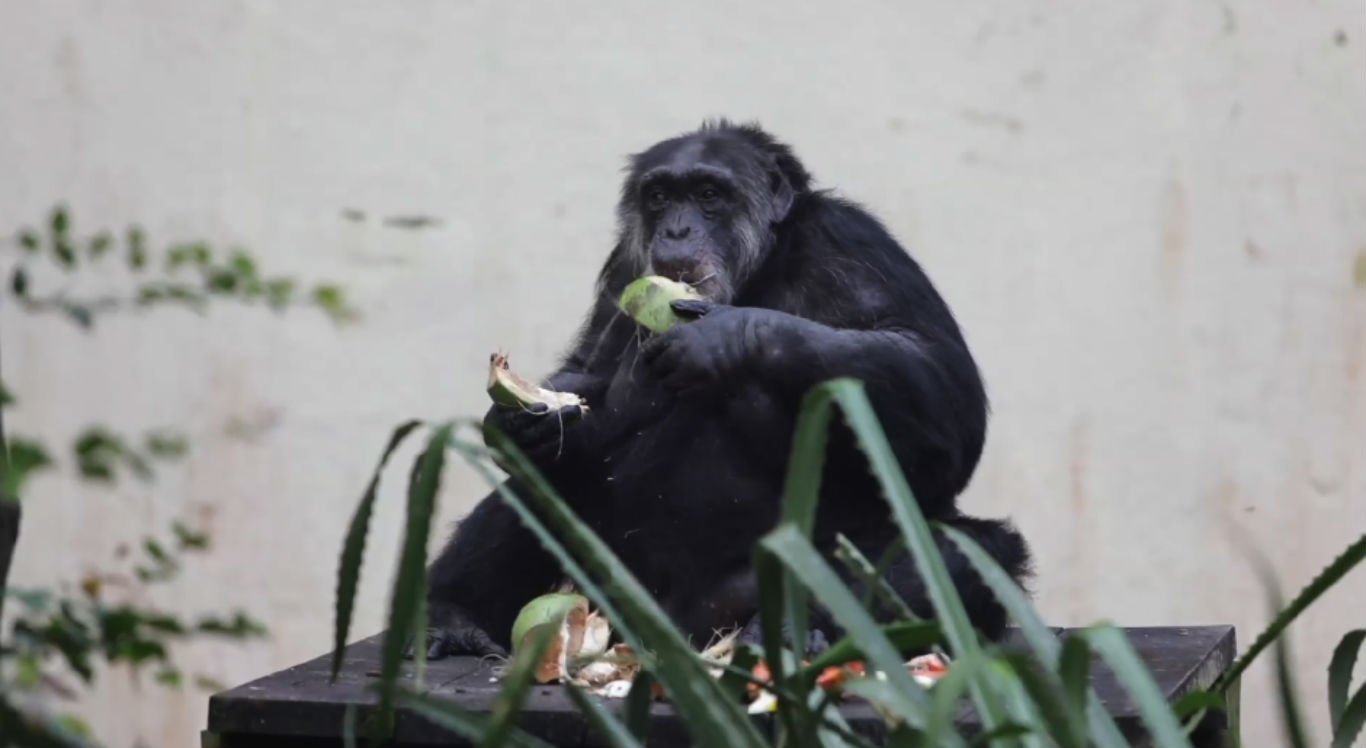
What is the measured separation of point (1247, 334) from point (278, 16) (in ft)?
10.4

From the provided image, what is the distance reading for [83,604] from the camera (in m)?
1.51

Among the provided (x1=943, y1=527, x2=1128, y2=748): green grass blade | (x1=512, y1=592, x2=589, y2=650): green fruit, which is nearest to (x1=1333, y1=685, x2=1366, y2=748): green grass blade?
(x1=943, y1=527, x2=1128, y2=748): green grass blade

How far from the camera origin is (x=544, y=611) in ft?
14.1

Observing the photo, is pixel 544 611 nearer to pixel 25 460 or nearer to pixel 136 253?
pixel 136 253

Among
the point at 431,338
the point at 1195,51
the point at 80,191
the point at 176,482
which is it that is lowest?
the point at 176,482

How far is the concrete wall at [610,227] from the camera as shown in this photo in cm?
641

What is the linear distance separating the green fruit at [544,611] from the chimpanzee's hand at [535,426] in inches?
17.9

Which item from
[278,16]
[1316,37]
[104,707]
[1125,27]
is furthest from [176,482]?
[1316,37]

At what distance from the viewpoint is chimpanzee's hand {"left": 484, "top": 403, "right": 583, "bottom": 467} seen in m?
4.75

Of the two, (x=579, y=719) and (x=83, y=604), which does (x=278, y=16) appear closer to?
(x=579, y=719)

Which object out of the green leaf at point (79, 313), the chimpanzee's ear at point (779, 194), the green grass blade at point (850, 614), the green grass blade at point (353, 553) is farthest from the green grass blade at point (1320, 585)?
the chimpanzee's ear at point (779, 194)

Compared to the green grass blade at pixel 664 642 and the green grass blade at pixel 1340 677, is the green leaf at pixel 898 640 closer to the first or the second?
the green grass blade at pixel 664 642

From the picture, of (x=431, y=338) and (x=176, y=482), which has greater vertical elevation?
(x=431, y=338)

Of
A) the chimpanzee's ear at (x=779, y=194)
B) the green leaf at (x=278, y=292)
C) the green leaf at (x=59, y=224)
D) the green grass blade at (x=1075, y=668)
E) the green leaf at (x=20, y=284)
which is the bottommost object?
the green grass blade at (x=1075, y=668)
